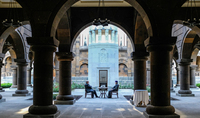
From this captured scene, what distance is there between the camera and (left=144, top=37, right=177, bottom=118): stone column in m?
6.81

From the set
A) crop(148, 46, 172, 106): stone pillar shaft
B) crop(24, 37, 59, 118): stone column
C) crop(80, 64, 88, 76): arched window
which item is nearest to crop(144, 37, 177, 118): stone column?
crop(148, 46, 172, 106): stone pillar shaft

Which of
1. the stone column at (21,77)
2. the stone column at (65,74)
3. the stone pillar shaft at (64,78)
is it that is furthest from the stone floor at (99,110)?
the stone column at (21,77)

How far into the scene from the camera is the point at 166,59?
6973mm

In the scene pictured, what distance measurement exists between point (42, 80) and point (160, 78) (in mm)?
3660

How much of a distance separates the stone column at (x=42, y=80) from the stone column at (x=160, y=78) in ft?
10.2

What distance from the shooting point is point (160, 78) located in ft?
22.6

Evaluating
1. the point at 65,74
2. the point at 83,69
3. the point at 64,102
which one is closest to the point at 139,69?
the point at 65,74

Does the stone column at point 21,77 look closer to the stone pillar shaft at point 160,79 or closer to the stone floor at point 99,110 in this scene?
the stone floor at point 99,110

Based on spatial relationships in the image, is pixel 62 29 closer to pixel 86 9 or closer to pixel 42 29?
pixel 86 9

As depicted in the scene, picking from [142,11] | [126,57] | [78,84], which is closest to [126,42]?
[126,57]

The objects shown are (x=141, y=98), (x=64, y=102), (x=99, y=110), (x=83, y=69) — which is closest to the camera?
(x=99, y=110)

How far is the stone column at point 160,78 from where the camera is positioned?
6.81 meters

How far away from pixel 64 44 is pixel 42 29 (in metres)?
4.46

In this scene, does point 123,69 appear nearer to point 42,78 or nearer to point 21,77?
point 21,77
